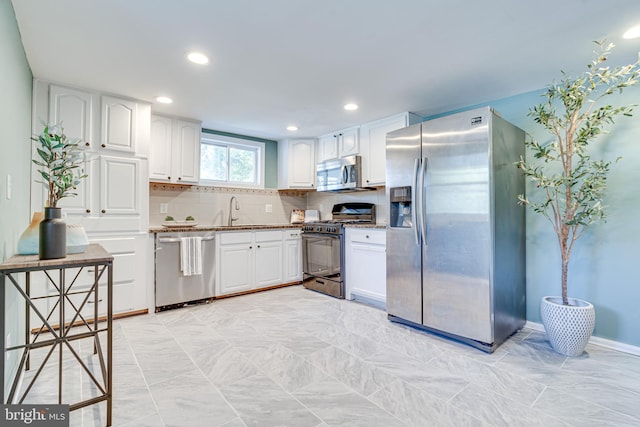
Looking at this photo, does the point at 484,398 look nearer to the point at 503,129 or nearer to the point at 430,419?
the point at 430,419

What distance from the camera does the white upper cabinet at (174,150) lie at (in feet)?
11.6

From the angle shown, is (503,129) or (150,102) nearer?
(503,129)

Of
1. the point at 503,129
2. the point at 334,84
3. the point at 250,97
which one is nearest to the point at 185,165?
the point at 250,97

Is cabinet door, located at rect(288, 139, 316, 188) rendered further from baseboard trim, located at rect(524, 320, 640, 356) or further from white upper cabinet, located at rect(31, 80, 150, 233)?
baseboard trim, located at rect(524, 320, 640, 356)

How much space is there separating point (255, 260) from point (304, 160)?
5.53ft

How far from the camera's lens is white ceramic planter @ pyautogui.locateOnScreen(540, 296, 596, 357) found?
7.27 feet

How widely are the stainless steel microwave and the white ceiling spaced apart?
955mm

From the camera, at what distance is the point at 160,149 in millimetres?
3584

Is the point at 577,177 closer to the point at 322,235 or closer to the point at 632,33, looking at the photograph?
the point at 632,33

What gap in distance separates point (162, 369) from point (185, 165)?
241cm

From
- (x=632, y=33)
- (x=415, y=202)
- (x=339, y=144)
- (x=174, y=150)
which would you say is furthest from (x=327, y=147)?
(x=632, y=33)

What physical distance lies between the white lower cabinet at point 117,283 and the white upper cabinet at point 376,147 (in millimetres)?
2630

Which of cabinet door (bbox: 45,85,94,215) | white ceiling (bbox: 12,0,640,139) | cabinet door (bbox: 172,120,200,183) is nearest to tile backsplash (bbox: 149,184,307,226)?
cabinet door (bbox: 172,120,200,183)

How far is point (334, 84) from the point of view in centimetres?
276
